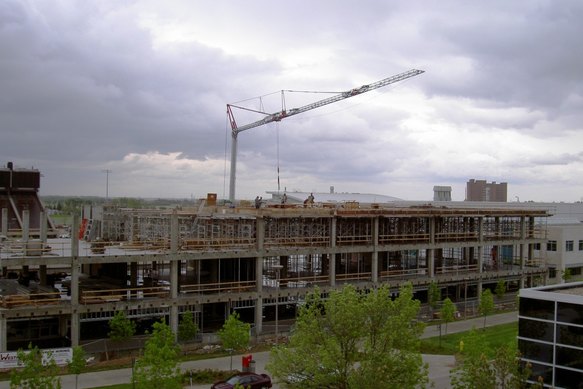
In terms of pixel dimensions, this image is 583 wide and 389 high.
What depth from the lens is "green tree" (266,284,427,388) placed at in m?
23.1

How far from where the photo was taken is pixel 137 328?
44.3 meters

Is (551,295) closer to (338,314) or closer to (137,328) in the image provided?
(338,314)

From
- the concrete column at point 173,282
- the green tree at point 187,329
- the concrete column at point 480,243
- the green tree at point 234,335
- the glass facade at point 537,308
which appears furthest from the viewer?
the concrete column at point 480,243

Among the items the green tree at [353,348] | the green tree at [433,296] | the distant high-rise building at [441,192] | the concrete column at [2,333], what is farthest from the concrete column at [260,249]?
the distant high-rise building at [441,192]

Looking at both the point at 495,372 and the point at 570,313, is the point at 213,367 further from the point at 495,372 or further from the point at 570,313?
the point at 570,313

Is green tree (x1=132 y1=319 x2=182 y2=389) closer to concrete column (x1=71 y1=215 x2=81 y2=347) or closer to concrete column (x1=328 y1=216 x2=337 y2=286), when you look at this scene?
concrete column (x1=71 y1=215 x2=81 y2=347)

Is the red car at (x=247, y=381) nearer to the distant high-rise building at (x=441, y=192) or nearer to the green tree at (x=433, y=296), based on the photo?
the green tree at (x=433, y=296)

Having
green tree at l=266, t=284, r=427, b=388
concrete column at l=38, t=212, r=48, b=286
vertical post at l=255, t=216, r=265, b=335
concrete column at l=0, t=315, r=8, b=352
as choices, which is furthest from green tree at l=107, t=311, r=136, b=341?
green tree at l=266, t=284, r=427, b=388

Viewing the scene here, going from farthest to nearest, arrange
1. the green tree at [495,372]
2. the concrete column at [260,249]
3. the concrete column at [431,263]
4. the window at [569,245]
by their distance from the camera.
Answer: the window at [569,245] < the concrete column at [431,263] < the concrete column at [260,249] < the green tree at [495,372]

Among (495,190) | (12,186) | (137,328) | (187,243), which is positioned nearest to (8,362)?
(137,328)

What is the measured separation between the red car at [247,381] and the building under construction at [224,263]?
11.4 m

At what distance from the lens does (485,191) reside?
6978 inches

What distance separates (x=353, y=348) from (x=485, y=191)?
16251cm

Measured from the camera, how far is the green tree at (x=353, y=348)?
75.7 ft
